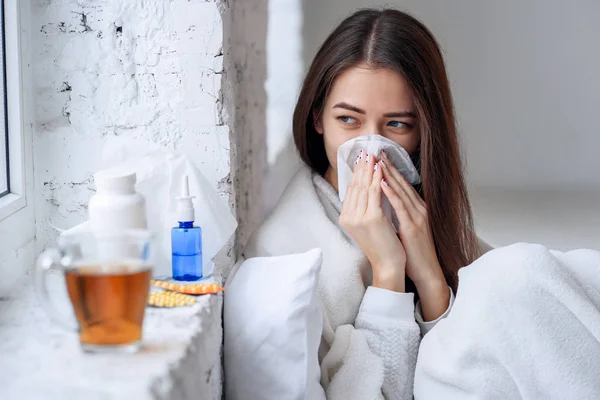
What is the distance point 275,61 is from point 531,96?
1743mm

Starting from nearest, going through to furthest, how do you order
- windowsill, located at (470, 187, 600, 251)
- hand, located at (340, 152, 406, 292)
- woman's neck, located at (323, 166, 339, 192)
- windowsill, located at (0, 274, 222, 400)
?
windowsill, located at (0, 274, 222, 400) → hand, located at (340, 152, 406, 292) → woman's neck, located at (323, 166, 339, 192) → windowsill, located at (470, 187, 600, 251)

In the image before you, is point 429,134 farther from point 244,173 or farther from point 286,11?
point 286,11

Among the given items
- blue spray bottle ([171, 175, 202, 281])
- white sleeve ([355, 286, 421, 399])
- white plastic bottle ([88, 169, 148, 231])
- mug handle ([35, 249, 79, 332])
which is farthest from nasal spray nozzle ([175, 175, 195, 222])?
white sleeve ([355, 286, 421, 399])

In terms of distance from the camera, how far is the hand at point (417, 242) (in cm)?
162

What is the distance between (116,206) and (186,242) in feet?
0.57

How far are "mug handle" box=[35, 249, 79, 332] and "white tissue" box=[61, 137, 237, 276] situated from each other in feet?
1.49

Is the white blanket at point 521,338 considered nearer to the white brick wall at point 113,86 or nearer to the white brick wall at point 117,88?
the white brick wall at point 117,88

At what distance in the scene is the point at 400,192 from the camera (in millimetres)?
1663

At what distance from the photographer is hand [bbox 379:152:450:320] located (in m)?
1.62

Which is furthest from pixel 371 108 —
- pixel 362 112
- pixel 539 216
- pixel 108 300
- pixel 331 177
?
pixel 539 216

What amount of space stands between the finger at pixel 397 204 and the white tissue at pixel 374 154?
46 millimetres

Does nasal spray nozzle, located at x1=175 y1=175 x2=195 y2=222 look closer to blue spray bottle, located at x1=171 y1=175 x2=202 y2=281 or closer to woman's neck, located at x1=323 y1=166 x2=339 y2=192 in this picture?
blue spray bottle, located at x1=171 y1=175 x2=202 y2=281

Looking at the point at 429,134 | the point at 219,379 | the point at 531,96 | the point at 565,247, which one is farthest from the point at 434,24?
the point at 219,379

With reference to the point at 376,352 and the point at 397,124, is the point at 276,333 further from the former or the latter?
the point at 397,124
